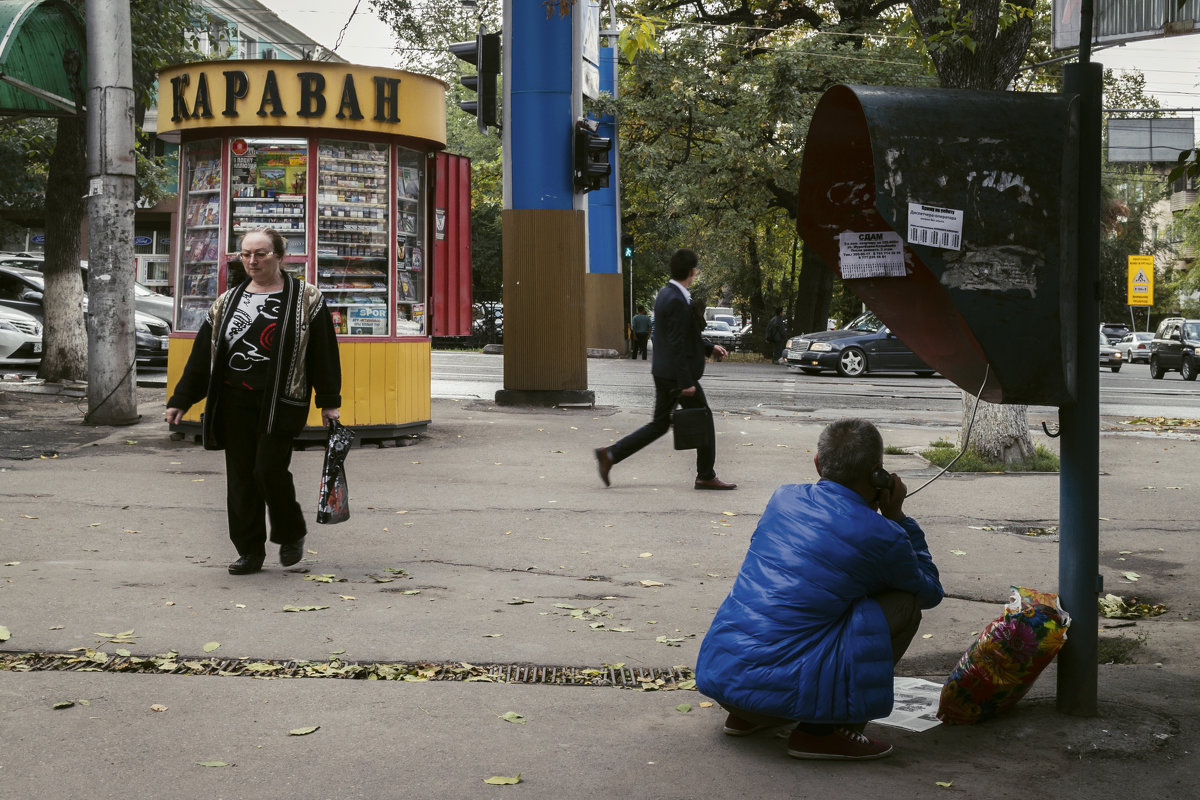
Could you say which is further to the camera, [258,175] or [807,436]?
[807,436]

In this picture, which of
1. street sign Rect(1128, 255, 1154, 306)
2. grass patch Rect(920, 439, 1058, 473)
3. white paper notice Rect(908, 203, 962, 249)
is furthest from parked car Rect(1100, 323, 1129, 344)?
white paper notice Rect(908, 203, 962, 249)

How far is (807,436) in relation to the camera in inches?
552

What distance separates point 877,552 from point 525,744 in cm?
124

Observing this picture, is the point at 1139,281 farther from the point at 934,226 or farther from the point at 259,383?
the point at 934,226

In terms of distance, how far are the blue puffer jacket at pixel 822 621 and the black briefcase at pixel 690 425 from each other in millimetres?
5297

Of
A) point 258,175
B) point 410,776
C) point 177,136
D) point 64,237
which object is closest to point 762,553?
point 410,776

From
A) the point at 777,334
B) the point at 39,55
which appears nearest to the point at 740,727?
the point at 39,55

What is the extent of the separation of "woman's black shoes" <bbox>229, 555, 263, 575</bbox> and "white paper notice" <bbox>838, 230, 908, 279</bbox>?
135 inches

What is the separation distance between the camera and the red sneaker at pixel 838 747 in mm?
3980

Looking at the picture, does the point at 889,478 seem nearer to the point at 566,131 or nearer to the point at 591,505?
the point at 591,505

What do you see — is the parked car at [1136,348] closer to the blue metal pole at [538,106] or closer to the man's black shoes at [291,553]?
the blue metal pole at [538,106]

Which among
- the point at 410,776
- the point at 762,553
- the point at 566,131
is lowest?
the point at 410,776

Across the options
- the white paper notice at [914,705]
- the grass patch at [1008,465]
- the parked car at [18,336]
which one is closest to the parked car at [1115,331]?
the parked car at [18,336]

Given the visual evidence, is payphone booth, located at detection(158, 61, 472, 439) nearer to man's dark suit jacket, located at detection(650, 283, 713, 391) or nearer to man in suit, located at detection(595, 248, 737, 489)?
man in suit, located at detection(595, 248, 737, 489)
